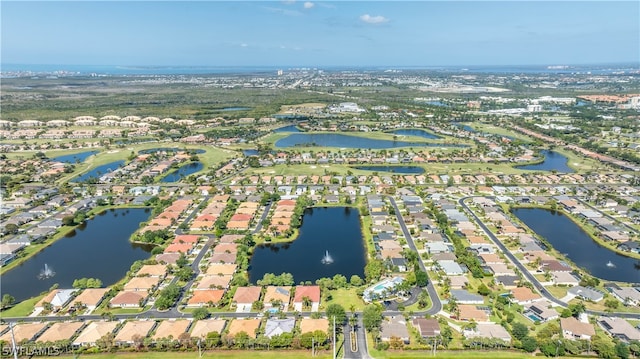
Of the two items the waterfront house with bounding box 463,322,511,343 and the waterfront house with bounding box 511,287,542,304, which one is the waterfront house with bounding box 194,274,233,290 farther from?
the waterfront house with bounding box 511,287,542,304

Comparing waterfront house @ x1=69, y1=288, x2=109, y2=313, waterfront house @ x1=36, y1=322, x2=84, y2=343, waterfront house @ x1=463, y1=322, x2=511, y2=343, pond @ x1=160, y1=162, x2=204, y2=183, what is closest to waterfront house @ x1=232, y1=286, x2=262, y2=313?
waterfront house @ x1=69, y1=288, x2=109, y2=313

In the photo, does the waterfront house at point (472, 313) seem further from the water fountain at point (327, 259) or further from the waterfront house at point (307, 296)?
the water fountain at point (327, 259)

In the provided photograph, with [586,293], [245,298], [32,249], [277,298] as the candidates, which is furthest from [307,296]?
[32,249]

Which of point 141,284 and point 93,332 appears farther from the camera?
point 141,284

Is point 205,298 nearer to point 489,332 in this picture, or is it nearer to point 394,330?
point 394,330

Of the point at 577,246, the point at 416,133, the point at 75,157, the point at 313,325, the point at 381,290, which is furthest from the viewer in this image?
the point at 416,133

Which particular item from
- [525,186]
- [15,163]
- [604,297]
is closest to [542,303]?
[604,297]

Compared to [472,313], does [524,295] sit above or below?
above

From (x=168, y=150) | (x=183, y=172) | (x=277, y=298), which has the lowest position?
(x=277, y=298)
